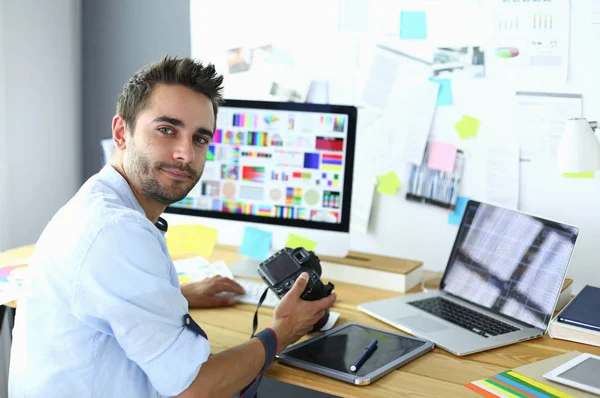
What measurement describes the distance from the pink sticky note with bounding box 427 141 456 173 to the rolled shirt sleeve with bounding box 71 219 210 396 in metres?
1.04

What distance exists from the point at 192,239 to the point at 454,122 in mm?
857

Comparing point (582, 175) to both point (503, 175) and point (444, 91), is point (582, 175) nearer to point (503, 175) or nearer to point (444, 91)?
point (503, 175)

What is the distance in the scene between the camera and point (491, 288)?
1629 millimetres

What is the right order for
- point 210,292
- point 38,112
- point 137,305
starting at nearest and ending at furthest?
point 137,305, point 210,292, point 38,112

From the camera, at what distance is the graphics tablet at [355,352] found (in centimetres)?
129

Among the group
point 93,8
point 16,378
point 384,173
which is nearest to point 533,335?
point 384,173

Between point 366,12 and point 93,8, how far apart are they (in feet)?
3.51

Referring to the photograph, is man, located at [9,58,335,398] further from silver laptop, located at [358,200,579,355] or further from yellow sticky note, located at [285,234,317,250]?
yellow sticky note, located at [285,234,317,250]

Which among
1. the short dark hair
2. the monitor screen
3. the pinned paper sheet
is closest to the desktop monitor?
the monitor screen

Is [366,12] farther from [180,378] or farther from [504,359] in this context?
[180,378]

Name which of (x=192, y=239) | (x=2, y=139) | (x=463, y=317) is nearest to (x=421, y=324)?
(x=463, y=317)

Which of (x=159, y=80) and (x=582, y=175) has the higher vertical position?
(x=159, y=80)

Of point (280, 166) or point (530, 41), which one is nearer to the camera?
point (530, 41)

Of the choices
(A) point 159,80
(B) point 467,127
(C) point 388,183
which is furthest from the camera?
(C) point 388,183
